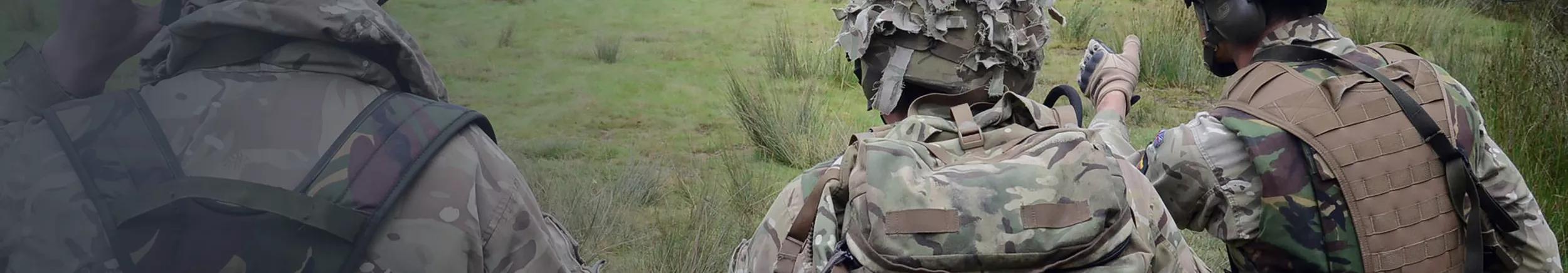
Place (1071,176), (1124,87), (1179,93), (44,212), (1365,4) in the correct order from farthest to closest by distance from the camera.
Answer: (1365,4) < (1179,93) < (1124,87) < (1071,176) < (44,212)

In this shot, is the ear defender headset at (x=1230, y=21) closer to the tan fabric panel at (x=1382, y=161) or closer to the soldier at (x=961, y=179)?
the tan fabric panel at (x=1382, y=161)

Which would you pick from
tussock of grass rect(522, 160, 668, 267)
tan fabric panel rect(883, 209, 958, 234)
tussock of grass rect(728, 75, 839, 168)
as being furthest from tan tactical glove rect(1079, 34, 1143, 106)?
tussock of grass rect(728, 75, 839, 168)

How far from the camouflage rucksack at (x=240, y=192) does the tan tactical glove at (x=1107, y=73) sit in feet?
4.94

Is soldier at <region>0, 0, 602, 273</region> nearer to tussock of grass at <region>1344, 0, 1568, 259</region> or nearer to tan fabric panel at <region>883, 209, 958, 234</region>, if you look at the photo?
tan fabric panel at <region>883, 209, 958, 234</region>

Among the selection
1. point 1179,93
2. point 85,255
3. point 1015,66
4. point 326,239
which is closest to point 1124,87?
point 1015,66

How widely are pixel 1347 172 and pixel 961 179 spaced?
125 centimetres

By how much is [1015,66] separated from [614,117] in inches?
72.6

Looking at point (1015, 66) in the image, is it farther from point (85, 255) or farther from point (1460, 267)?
point (85, 255)

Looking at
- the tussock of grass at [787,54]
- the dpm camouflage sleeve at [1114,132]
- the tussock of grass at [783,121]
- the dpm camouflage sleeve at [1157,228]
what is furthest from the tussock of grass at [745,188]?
the dpm camouflage sleeve at [1157,228]

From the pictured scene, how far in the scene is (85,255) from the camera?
1.32 metres

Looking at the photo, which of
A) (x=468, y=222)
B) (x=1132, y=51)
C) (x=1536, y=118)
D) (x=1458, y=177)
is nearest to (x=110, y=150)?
(x=468, y=222)

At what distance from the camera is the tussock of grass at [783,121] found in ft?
14.0

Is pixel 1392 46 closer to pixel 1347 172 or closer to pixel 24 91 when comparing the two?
pixel 1347 172

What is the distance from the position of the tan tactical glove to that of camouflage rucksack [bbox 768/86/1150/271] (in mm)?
780
